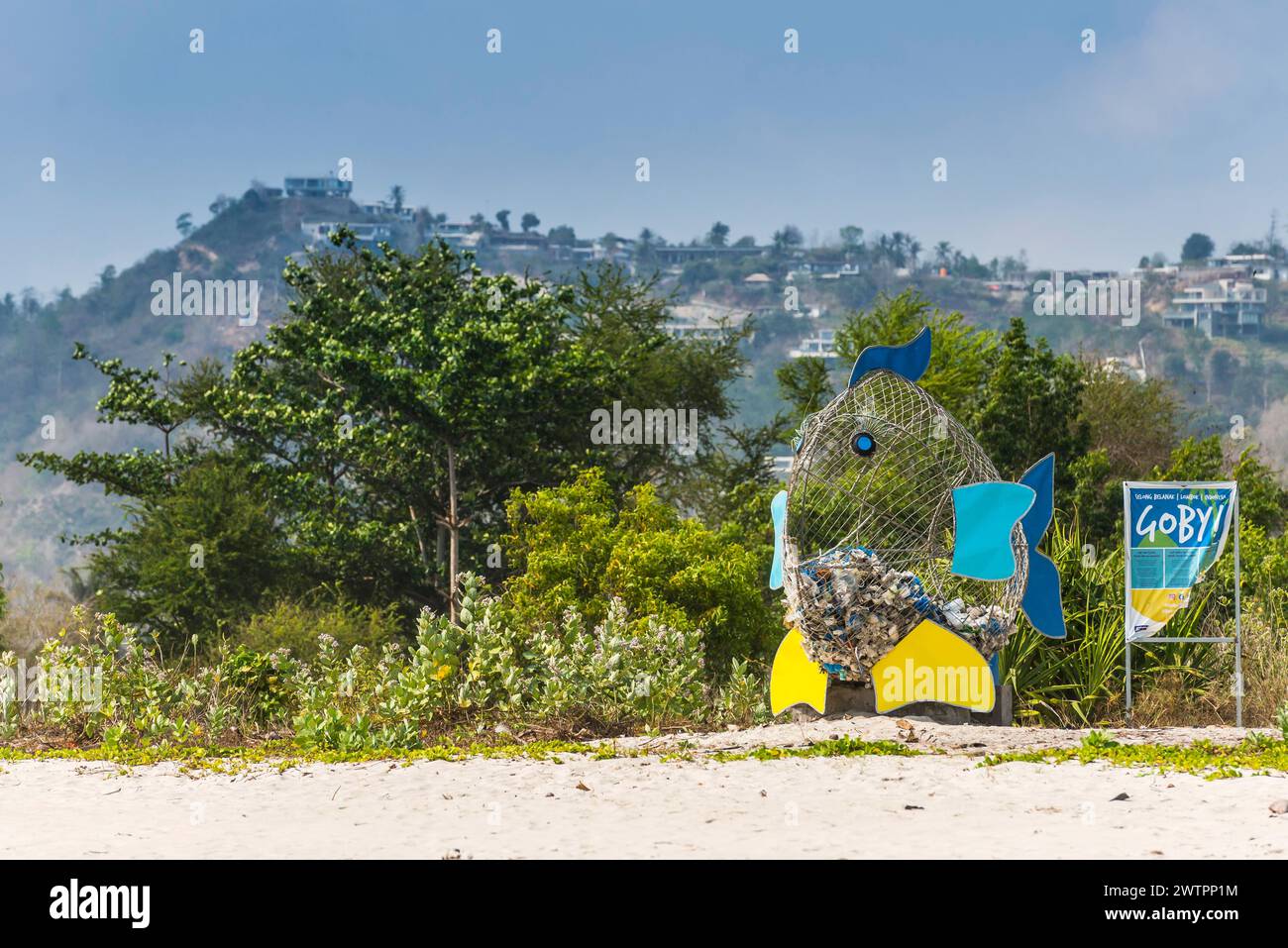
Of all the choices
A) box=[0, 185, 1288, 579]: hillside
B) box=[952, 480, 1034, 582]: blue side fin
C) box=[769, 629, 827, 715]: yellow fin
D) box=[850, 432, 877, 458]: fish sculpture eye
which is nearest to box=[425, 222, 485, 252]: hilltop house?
box=[0, 185, 1288, 579]: hillside

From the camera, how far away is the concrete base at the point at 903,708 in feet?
37.4

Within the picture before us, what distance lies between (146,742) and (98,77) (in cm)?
15464

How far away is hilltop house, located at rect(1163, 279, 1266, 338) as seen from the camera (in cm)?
15525

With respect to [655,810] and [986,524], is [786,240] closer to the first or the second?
[986,524]

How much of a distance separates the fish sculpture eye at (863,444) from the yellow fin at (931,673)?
4.61 ft

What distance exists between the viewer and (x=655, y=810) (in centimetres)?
822

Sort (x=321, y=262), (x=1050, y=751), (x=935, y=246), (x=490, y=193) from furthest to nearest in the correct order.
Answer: (x=935, y=246) < (x=490, y=193) < (x=321, y=262) < (x=1050, y=751)

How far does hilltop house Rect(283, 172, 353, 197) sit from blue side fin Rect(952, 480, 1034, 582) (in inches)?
6703

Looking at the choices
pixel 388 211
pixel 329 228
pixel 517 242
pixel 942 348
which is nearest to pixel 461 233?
pixel 517 242

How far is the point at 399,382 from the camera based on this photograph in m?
28.3

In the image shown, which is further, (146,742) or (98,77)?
(98,77)

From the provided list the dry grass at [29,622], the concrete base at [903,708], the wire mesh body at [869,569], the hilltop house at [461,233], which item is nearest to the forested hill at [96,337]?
the hilltop house at [461,233]
